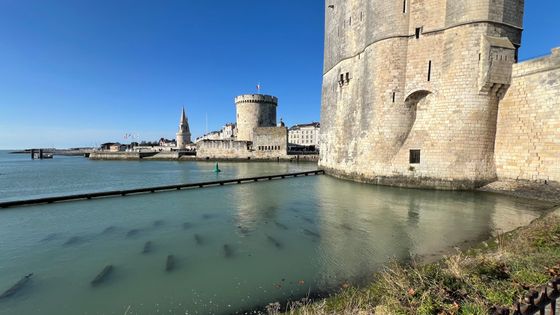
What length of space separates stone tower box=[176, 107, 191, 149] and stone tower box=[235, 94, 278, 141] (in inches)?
1239

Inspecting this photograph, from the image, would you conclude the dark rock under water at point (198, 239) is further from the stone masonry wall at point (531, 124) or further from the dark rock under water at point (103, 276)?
the stone masonry wall at point (531, 124)

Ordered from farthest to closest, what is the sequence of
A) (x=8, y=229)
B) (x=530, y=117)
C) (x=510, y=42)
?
(x=510, y=42), (x=530, y=117), (x=8, y=229)

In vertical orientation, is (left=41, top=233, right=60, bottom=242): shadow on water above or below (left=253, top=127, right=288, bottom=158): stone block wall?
below

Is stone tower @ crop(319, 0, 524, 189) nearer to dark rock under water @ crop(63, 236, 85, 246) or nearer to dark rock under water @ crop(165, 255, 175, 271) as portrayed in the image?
dark rock under water @ crop(165, 255, 175, 271)

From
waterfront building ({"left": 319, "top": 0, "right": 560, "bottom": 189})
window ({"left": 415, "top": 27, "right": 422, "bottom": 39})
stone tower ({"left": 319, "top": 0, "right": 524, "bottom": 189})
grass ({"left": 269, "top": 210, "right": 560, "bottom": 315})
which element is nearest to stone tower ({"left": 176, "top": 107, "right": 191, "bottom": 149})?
stone tower ({"left": 319, "top": 0, "right": 524, "bottom": 189})

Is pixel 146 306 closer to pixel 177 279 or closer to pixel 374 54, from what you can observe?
pixel 177 279

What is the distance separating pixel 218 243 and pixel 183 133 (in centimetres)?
7282

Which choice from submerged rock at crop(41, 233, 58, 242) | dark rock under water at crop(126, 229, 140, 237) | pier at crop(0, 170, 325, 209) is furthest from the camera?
pier at crop(0, 170, 325, 209)

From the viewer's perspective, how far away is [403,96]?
53.9ft

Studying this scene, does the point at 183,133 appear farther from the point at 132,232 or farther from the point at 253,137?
the point at 132,232

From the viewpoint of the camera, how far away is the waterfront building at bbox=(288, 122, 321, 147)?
92.6m

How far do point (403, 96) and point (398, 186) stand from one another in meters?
5.38

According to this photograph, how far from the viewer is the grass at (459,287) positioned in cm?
301

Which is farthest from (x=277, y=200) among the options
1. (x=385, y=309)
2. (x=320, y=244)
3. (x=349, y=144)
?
(x=385, y=309)
